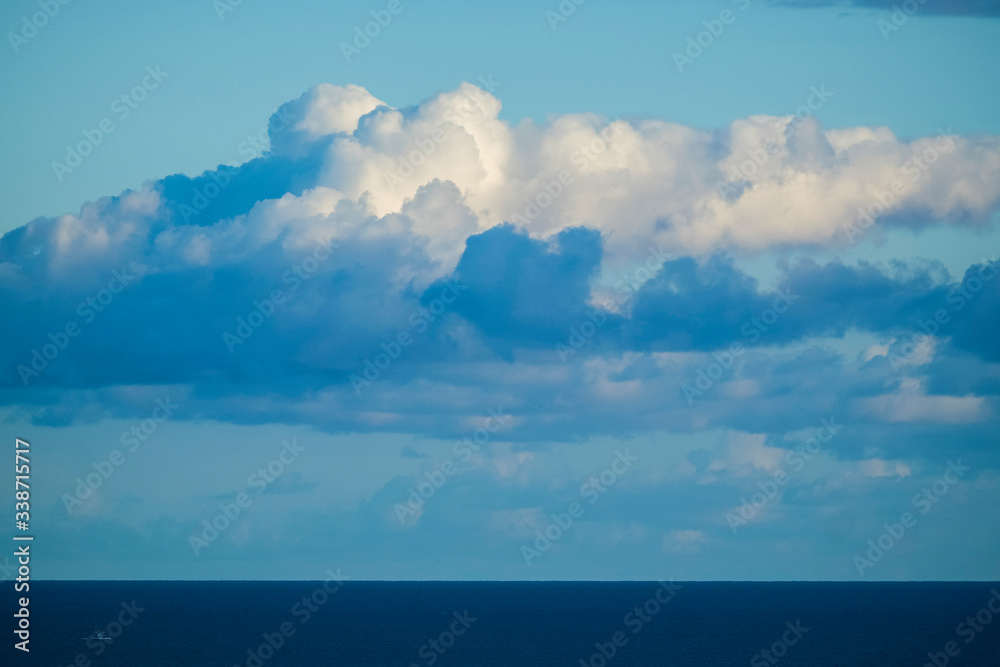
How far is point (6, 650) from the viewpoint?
162 metres

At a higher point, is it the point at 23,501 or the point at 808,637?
the point at 808,637

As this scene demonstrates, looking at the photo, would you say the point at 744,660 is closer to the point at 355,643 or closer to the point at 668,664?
the point at 668,664

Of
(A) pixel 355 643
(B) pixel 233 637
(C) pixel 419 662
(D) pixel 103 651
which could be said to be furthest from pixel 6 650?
(C) pixel 419 662

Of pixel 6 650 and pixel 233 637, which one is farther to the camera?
pixel 233 637

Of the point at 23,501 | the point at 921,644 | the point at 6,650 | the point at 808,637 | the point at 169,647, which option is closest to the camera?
the point at 23,501

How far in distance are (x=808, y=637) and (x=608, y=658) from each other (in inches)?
2305

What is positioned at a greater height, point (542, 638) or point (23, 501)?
point (542, 638)

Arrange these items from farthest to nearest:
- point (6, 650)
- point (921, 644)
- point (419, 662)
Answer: point (921, 644) < point (6, 650) < point (419, 662)

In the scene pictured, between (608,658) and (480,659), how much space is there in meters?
18.3

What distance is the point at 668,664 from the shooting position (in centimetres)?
15288

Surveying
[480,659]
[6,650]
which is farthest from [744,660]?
[6,650]

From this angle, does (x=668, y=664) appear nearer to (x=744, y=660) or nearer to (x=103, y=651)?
(x=744, y=660)

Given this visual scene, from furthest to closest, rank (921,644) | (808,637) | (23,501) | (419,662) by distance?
1. (808,637)
2. (921,644)
3. (419,662)
4. (23,501)

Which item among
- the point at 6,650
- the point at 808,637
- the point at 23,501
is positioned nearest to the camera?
the point at 23,501
